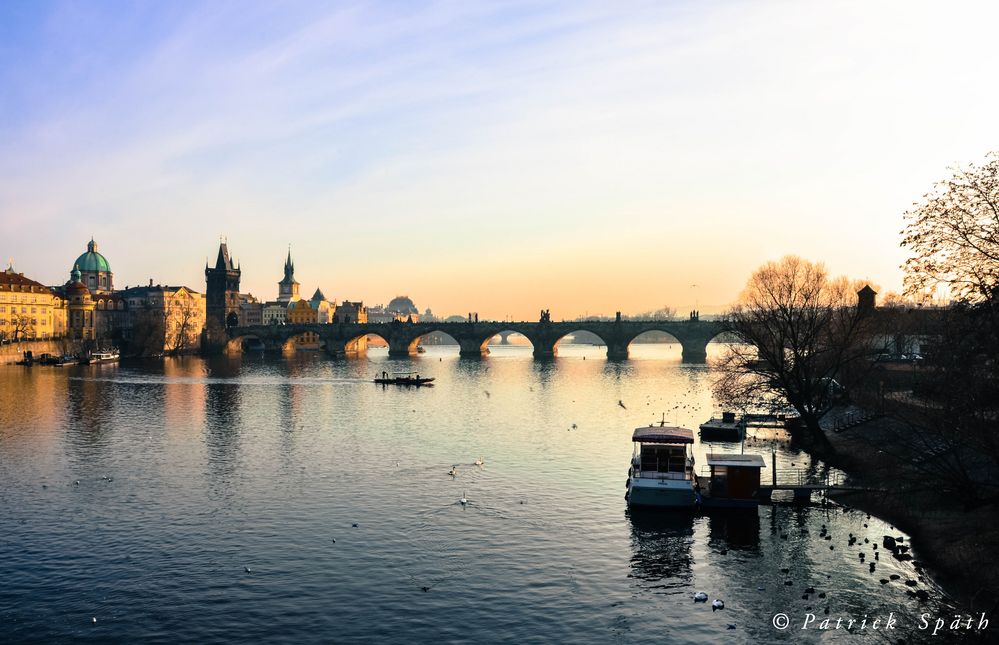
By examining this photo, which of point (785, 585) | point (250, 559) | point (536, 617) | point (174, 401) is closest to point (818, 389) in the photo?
point (785, 585)

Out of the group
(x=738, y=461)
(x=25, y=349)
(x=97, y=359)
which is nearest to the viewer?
(x=738, y=461)

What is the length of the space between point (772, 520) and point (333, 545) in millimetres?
24600

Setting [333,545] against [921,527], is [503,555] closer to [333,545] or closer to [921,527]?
[333,545]

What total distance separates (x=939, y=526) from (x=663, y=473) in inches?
589

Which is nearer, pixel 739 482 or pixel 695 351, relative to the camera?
pixel 739 482

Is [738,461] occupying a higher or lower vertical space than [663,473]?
higher

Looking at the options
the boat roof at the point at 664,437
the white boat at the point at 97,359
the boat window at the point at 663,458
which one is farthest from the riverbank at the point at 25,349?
the boat window at the point at 663,458

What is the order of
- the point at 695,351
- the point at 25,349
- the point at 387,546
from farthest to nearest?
1. the point at 695,351
2. the point at 25,349
3. the point at 387,546

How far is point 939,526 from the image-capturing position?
40.7 m

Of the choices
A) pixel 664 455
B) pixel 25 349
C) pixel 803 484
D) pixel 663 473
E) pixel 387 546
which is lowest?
pixel 387 546

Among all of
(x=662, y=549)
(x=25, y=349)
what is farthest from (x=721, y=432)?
(x=25, y=349)

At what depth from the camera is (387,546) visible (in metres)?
Result: 40.3

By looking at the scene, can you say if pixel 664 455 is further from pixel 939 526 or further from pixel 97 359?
pixel 97 359

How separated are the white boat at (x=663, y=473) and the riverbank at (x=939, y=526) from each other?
378 inches
